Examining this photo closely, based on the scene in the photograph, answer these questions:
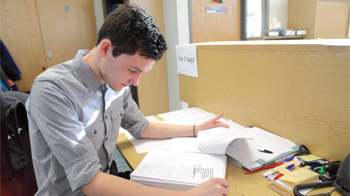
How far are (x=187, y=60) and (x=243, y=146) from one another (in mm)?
793

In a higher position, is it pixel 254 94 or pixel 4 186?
pixel 254 94

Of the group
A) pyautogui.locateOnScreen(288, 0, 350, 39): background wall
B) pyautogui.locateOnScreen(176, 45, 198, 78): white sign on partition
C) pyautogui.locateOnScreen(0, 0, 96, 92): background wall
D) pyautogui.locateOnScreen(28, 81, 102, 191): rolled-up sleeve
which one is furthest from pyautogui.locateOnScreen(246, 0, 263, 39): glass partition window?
pyautogui.locateOnScreen(0, 0, 96, 92): background wall

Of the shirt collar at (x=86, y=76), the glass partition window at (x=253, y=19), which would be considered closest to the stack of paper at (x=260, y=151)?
the shirt collar at (x=86, y=76)

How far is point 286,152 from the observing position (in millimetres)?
782

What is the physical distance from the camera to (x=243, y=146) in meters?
0.81

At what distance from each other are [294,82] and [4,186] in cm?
121

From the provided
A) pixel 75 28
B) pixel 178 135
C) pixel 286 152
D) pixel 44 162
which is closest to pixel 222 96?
pixel 178 135

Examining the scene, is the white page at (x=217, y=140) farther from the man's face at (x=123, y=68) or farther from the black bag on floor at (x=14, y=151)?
the black bag on floor at (x=14, y=151)

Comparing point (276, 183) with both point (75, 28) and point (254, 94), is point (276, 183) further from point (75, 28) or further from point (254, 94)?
point (75, 28)

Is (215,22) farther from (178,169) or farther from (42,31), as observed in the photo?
(42,31)

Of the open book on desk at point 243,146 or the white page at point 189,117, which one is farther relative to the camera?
the white page at point 189,117

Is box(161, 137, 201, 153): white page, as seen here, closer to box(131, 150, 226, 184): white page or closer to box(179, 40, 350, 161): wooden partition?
box(131, 150, 226, 184): white page

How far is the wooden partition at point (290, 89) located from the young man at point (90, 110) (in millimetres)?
401

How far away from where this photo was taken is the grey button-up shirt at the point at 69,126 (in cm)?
64
